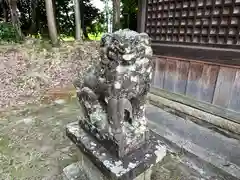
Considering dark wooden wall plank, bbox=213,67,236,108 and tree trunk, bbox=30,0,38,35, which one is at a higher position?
tree trunk, bbox=30,0,38,35

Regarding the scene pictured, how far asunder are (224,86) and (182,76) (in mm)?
692

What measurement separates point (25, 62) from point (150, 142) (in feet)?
16.4

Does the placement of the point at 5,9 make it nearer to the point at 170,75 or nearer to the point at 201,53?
the point at 170,75

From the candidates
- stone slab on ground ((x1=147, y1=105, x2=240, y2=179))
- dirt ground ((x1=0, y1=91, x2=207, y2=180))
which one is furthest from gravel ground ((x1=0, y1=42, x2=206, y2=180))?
stone slab on ground ((x1=147, y1=105, x2=240, y2=179))

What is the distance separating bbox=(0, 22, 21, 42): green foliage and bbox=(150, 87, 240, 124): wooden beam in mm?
5188

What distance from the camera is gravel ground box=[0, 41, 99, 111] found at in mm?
4262

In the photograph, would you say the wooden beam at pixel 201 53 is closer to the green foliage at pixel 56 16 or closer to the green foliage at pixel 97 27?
the green foliage at pixel 56 16

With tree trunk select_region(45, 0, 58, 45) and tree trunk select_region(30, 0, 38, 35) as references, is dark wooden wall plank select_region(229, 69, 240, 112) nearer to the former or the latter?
tree trunk select_region(45, 0, 58, 45)

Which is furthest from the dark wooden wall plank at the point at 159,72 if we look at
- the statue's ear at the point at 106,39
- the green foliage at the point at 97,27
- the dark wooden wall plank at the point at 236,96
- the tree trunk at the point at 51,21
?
the green foliage at the point at 97,27

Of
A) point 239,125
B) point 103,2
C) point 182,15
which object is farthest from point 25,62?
point 103,2

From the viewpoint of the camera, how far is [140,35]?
3.76 feet

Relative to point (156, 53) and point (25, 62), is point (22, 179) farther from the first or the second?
point (25, 62)

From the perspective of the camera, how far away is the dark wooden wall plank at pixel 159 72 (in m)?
3.44

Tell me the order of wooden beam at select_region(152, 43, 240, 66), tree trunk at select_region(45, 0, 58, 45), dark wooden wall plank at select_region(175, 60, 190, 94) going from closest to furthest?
wooden beam at select_region(152, 43, 240, 66)
dark wooden wall plank at select_region(175, 60, 190, 94)
tree trunk at select_region(45, 0, 58, 45)
